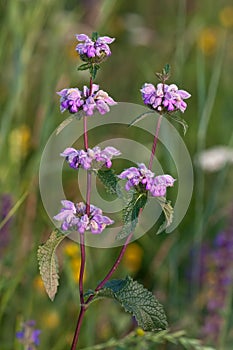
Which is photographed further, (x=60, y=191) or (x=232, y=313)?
(x=60, y=191)

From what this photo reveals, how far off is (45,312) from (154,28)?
2340 mm

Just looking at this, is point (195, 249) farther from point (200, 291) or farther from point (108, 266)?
point (108, 266)

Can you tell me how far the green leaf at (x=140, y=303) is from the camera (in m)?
0.98

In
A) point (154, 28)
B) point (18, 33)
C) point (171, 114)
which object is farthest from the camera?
point (154, 28)

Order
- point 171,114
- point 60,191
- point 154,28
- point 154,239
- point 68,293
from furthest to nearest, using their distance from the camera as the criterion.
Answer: point 154,28 → point 154,239 → point 60,191 → point 68,293 → point 171,114

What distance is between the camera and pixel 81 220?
981 mm

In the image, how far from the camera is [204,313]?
194cm

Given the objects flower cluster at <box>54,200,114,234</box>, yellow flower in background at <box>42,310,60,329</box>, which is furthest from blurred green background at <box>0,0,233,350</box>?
flower cluster at <box>54,200,114,234</box>

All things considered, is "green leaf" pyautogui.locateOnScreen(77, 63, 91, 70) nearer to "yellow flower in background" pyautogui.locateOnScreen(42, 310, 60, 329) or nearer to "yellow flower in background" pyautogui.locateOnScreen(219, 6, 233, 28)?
"yellow flower in background" pyautogui.locateOnScreen(42, 310, 60, 329)

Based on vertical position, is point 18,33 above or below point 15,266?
above

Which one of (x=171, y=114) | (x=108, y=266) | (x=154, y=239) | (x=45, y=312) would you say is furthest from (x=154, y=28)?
(x=171, y=114)

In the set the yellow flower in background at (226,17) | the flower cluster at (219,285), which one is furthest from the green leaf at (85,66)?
the yellow flower in background at (226,17)

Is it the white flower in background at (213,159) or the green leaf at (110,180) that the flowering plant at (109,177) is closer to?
the green leaf at (110,180)

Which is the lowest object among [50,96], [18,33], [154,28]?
[50,96]
